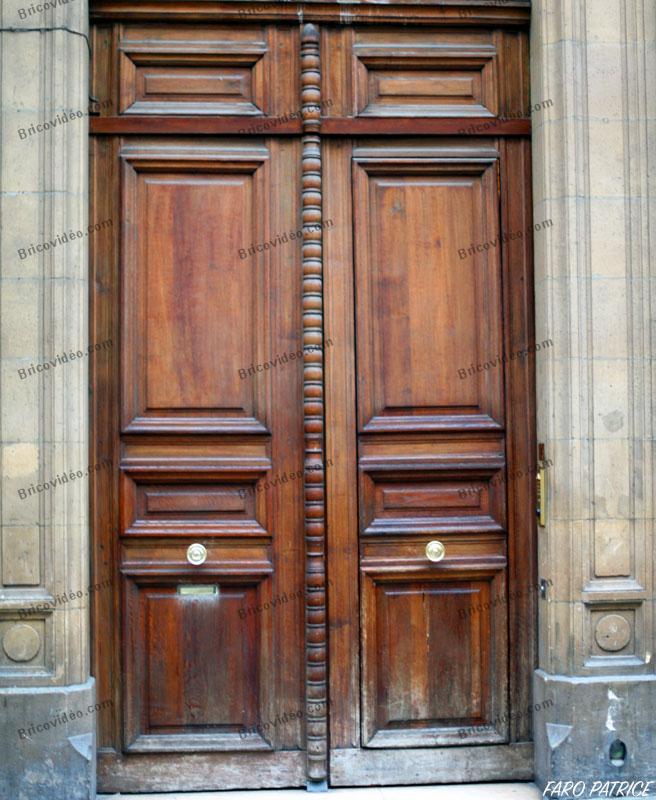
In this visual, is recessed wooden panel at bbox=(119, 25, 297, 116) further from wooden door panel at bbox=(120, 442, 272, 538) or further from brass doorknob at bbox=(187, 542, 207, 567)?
brass doorknob at bbox=(187, 542, 207, 567)

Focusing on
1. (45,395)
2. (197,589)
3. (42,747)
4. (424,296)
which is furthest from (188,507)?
(424,296)

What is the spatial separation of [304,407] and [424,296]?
0.93 meters

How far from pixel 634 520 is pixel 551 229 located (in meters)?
1.65

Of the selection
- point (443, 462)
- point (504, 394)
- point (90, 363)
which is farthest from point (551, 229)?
point (90, 363)

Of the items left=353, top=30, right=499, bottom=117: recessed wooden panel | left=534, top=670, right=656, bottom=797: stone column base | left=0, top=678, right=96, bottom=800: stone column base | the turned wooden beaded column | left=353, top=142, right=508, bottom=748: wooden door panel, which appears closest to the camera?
left=0, top=678, right=96, bottom=800: stone column base

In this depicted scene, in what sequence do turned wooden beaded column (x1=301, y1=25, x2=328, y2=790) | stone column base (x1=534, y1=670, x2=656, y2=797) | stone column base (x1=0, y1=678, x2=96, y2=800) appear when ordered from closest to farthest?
stone column base (x1=0, y1=678, x2=96, y2=800) → stone column base (x1=534, y1=670, x2=656, y2=797) → turned wooden beaded column (x1=301, y1=25, x2=328, y2=790)

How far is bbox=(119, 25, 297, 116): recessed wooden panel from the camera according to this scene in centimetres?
600

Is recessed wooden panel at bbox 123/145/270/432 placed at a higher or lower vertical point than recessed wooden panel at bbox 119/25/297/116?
lower

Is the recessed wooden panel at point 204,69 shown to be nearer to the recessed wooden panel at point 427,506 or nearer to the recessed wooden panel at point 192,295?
the recessed wooden panel at point 192,295

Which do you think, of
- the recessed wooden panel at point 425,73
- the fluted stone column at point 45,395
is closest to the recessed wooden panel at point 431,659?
the fluted stone column at point 45,395

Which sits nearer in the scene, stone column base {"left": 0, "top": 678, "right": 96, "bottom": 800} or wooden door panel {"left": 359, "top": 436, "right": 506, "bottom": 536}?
stone column base {"left": 0, "top": 678, "right": 96, "bottom": 800}

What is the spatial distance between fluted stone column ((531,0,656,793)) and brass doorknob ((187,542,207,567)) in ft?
6.12

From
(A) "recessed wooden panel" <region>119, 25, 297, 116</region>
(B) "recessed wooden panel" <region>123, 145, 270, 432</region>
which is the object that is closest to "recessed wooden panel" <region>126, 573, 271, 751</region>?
(B) "recessed wooden panel" <region>123, 145, 270, 432</region>

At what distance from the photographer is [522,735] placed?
6.02 meters
